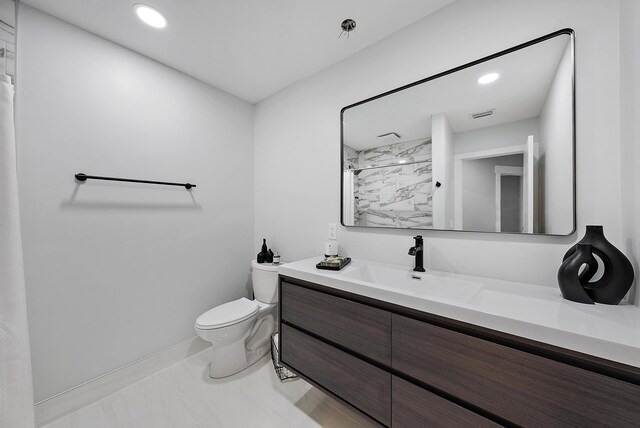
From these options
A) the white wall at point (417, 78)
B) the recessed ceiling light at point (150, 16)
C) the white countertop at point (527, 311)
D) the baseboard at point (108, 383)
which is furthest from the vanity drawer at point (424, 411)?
the recessed ceiling light at point (150, 16)

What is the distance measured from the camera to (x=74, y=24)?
57.8 inches

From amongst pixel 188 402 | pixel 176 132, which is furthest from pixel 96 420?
pixel 176 132

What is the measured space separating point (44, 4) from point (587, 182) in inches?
113

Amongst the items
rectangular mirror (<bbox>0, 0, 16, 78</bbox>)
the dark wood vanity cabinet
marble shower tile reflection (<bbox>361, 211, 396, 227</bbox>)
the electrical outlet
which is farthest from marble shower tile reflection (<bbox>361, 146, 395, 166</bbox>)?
rectangular mirror (<bbox>0, 0, 16, 78</bbox>)

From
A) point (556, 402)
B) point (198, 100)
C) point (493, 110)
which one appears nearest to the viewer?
point (556, 402)

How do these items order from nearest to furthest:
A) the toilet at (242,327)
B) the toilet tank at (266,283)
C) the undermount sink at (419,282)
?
the undermount sink at (419,282), the toilet at (242,327), the toilet tank at (266,283)

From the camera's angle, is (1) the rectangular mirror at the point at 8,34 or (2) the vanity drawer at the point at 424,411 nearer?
(2) the vanity drawer at the point at 424,411

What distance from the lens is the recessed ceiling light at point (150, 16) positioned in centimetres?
136

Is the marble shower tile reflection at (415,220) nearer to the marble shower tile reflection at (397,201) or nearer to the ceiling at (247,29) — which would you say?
the marble shower tile reflection at (397,201)

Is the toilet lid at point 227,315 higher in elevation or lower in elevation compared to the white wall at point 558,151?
lower

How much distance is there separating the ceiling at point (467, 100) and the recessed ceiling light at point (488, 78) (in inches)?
0.6

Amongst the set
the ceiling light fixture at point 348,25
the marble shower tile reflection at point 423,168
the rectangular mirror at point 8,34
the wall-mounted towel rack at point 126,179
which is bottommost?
the wall-mounted towel rack at point 126,179

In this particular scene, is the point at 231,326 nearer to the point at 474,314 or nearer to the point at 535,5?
the point at 474,314

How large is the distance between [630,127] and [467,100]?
62cm
